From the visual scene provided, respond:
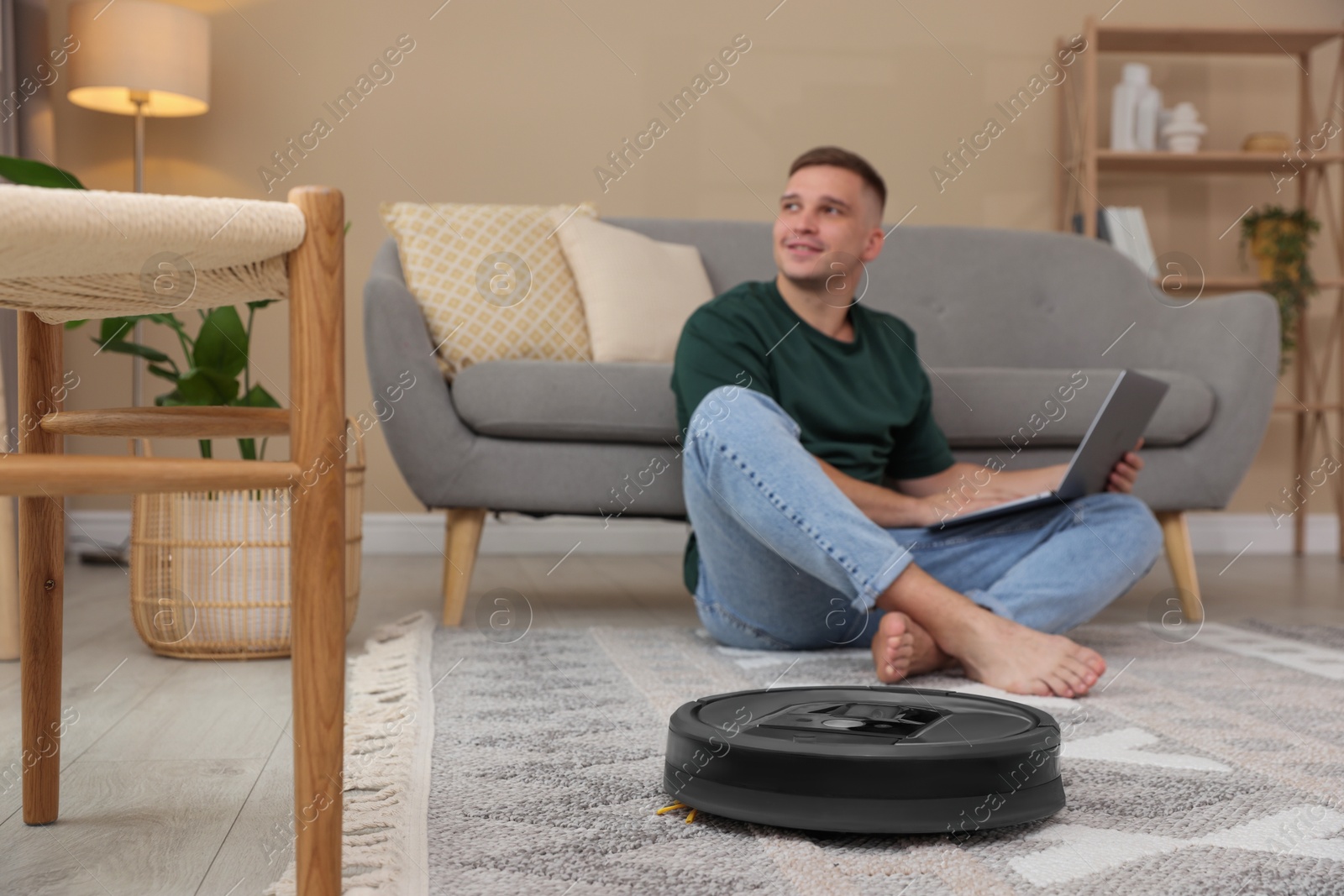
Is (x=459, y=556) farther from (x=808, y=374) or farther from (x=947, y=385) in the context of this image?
(x=947, y=385)

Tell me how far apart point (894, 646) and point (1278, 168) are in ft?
9.35

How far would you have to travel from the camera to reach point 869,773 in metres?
0.73

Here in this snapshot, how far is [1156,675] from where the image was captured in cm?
136

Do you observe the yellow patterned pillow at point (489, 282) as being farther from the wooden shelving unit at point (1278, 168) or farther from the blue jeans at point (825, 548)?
the wooden shelving unit at point (1278, 168)

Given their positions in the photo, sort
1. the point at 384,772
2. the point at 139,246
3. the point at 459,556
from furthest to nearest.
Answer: the point at 459,556, the point at 384,772, the point at 139,246

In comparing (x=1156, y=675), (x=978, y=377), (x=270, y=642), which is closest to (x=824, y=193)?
(x=978, y=377)

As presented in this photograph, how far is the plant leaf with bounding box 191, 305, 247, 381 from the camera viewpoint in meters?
1.55

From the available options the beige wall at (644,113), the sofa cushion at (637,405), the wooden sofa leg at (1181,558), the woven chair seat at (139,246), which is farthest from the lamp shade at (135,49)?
the wooden sofa leg at (1181,558)

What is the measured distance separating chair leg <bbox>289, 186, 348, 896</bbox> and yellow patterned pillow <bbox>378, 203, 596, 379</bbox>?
4.37ft

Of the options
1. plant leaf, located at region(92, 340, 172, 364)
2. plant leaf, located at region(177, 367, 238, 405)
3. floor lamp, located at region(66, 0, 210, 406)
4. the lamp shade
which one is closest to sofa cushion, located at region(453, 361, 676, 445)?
plant leaf, located at region(177, 367, 238, 405)

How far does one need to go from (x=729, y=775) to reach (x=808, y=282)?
943 mm

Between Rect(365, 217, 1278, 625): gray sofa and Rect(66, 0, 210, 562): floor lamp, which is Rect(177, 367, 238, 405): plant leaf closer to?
Rect(365, 217, 1278, 625): gray sofa

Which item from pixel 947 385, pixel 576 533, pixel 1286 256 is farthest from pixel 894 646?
pixel 1286 256

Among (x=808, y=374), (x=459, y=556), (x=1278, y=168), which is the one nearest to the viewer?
(x=808, y=374)
